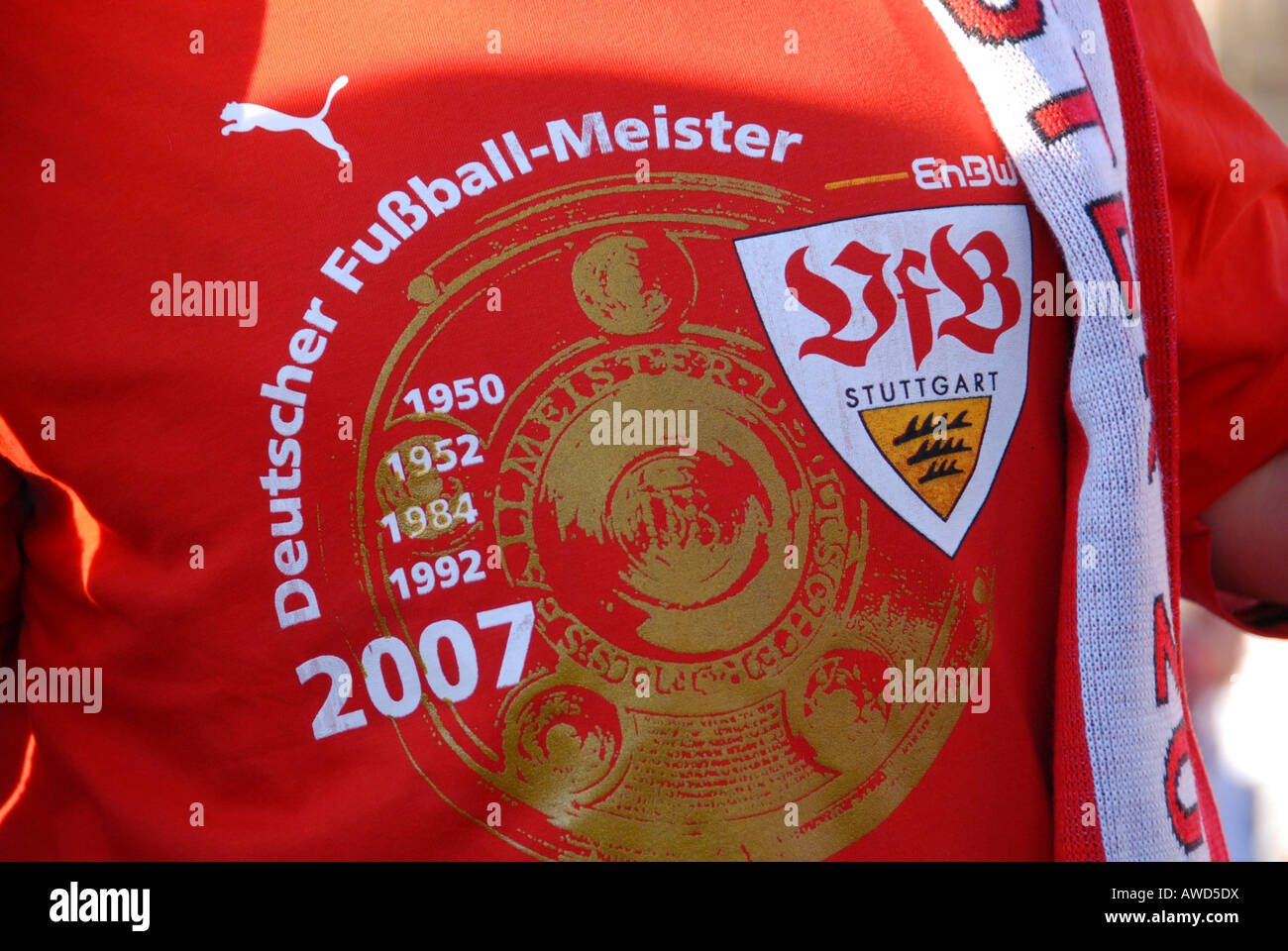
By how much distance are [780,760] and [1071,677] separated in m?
0.21

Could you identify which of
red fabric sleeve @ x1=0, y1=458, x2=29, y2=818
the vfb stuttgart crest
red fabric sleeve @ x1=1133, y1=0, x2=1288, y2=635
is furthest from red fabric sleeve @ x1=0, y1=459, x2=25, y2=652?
red fabric sleeve @ x1=1133, y1=0, x2=1288, y2=635

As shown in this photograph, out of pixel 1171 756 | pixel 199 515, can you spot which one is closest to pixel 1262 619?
pixel 1171 756

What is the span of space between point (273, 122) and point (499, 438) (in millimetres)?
246

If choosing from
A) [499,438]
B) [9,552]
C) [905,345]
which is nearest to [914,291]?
[905,345]

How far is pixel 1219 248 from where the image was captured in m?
0.90

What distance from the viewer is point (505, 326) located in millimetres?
739

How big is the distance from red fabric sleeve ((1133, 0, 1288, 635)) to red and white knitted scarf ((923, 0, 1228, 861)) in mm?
70

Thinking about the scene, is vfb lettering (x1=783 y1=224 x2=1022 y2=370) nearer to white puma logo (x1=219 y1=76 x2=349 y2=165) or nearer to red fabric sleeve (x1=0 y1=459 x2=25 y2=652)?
white puma logo (x1=219 y1=76 x2=349 y2=165)

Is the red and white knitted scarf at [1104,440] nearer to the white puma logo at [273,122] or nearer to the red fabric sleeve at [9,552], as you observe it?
the white puma logo at [273,122]

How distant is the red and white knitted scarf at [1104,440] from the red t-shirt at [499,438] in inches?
2.3

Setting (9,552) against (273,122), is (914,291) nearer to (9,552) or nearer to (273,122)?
(273,122)

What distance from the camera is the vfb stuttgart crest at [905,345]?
757 mm

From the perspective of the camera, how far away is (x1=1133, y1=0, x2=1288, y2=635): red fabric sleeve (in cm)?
88

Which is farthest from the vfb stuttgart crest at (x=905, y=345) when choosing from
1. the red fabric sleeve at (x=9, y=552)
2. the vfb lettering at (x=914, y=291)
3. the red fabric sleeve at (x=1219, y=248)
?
the red fabric sleeve at (x=9, y=552)
